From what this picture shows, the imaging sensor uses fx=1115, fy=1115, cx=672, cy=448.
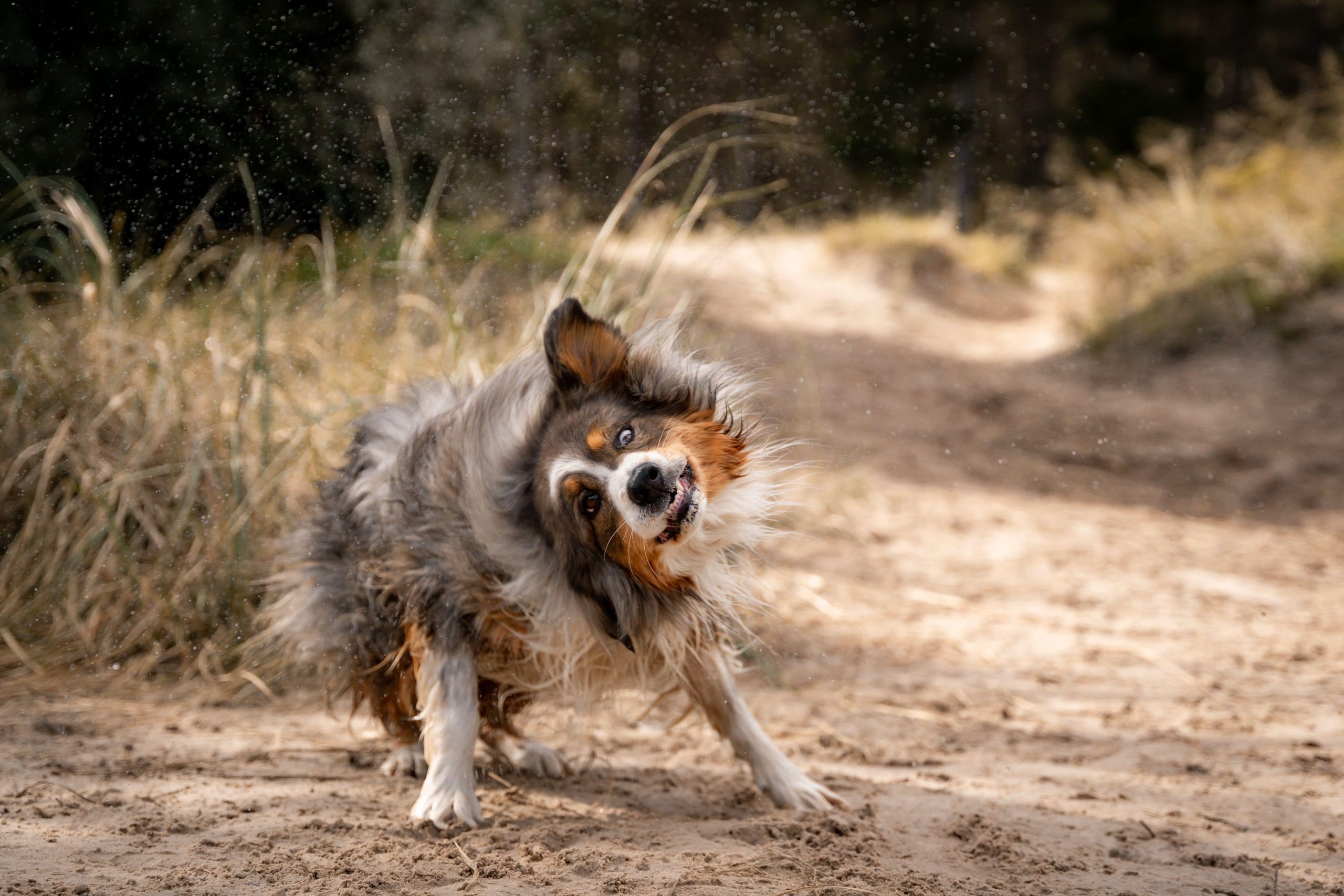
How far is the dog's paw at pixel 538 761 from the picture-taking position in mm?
3375

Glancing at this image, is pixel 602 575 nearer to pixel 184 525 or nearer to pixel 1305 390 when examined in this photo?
pixel 184 525

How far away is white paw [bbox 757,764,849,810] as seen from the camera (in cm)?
300

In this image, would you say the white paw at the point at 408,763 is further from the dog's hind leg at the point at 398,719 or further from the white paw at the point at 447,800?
the white paw at the point at 447,800

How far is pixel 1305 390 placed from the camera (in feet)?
29.2

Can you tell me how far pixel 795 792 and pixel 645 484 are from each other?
1.07 metres

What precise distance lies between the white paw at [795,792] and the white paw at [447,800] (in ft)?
2.57

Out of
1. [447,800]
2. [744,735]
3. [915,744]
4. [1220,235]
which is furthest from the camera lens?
[1220,235]

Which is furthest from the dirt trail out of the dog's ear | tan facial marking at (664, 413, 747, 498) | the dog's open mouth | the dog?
the dog's ear

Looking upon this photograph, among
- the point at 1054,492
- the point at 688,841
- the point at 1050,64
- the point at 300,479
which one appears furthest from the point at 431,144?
the point at 1050,64

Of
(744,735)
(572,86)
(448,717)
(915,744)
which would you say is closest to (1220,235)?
(572,86)

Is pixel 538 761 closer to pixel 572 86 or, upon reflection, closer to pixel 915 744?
pixel 915 744

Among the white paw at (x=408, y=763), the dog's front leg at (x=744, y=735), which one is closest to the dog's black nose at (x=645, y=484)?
the dog's front leg at (x=744, y=735)

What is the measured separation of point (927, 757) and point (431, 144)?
6002 millimetres

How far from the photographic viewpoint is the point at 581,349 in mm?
2830
